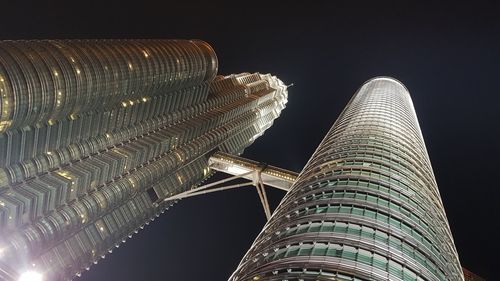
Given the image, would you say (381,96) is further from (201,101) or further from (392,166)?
(392,166)

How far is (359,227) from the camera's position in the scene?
38156 mm

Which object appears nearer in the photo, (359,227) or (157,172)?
(359,227)

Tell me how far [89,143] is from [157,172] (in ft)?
72.0

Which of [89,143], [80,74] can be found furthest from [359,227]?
[89,143]

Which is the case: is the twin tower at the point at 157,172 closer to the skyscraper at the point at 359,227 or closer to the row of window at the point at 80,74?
the skyscraper at the point at 359,227

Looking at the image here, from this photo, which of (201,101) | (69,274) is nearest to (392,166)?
(69,274)

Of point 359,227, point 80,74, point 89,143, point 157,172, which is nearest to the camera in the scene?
point 359,227

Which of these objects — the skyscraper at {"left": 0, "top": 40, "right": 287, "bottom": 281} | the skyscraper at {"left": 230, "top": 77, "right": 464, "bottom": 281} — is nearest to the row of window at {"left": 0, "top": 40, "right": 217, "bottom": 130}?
the skyscraper at {"left": 0, "top": 40, "right": 287, "bottom": 281}

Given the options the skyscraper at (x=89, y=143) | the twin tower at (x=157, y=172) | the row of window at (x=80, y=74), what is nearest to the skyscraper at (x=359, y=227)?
the twin tower at (x=157, y=172)

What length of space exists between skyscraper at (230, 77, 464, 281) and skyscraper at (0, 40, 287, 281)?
20754mm

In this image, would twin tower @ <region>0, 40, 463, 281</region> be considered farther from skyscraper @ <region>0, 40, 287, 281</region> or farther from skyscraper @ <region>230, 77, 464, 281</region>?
skyscraper @ <region>0, 40, 287, 281</region>

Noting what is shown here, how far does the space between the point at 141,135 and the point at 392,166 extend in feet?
203

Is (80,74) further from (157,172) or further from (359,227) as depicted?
(359,227)

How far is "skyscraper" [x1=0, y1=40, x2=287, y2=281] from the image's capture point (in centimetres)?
6650
